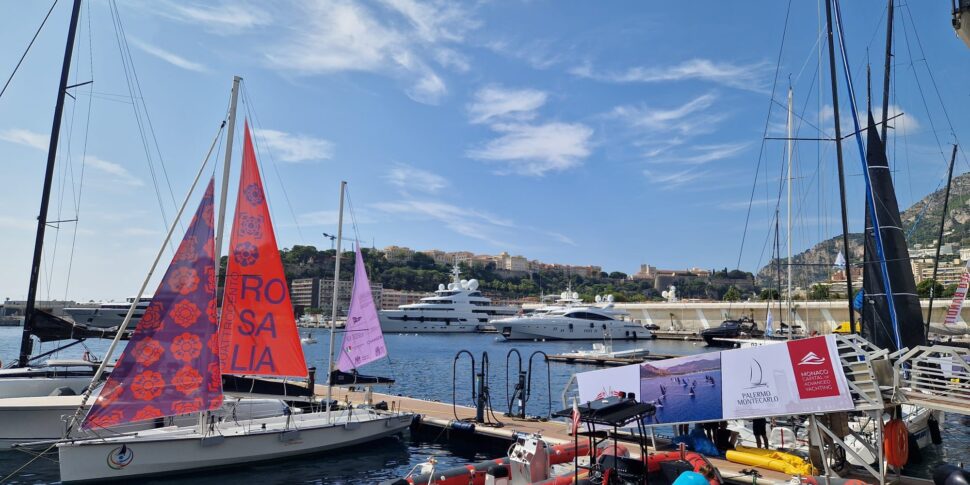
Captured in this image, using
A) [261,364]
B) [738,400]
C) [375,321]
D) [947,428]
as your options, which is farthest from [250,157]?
[947,428]

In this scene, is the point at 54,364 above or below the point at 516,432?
above

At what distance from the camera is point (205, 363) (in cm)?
1410

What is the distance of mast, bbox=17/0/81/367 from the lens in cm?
2177

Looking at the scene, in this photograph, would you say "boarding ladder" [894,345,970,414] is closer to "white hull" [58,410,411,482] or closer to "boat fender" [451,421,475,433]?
"boat fender" [451,421,475,433]

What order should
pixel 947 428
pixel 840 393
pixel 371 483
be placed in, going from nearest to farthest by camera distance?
pixel 840 393
pixel 371 483
pixel 947 428

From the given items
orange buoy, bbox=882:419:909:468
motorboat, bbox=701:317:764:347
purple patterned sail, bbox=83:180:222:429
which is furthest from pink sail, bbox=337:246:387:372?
motorboat, bbox=701:317:764:347

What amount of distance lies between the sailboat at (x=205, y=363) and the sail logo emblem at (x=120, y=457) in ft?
0.07

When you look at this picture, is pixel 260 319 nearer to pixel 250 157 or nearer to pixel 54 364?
pixel 250 157

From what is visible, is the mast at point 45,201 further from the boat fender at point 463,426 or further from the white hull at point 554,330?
the white hull at point 554,330

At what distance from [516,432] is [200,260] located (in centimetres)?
996

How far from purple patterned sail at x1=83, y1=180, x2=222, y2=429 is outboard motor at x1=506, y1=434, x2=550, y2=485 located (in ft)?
24.2

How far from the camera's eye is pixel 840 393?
10.8 metres

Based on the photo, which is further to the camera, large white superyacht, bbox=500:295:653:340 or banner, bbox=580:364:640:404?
large white superyacht, bbox=500:295:653:340

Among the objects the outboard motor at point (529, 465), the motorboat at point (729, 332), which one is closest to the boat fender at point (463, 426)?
the outboard motor at point (529, 465)
